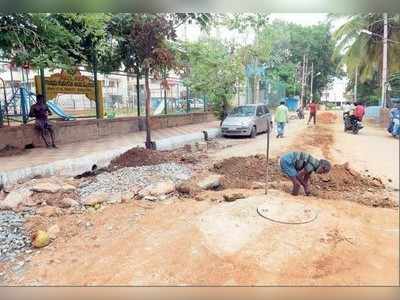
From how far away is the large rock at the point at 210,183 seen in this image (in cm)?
569

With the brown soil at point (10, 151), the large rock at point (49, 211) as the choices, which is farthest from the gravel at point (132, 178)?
the brown soil at point (10, 151)

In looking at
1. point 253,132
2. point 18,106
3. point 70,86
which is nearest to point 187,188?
point 18,106

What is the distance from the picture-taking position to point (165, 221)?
428 cm

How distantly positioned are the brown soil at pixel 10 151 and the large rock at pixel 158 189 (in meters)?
3.63

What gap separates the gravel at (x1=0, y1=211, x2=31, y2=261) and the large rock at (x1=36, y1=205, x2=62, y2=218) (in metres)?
0.24

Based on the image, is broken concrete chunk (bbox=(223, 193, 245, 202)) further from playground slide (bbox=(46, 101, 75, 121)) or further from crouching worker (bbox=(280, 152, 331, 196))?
playground slide (bbox=(46, 101, 75, 121))

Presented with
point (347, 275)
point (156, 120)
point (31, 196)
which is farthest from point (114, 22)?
point (347, 275)

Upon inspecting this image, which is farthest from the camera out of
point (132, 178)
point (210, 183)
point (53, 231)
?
point (132, 178)

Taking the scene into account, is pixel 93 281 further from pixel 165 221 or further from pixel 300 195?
pixel 300 195

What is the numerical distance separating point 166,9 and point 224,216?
89.8 inches

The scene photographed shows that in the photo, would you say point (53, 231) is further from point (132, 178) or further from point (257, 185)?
point (257, 185)

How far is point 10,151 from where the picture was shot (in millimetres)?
7445

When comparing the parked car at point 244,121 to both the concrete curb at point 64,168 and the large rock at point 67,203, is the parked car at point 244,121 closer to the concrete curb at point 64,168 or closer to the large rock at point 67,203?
the concrete curb at point 64,168

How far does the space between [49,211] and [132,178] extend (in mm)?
1564
